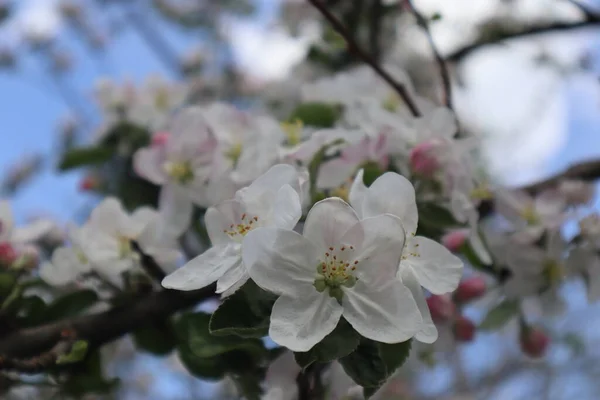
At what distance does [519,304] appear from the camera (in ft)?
2.49

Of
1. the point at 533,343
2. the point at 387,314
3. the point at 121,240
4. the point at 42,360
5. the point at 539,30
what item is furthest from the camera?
the point at 539,30

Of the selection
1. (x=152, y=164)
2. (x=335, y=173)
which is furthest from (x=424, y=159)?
(x=152, y=164)

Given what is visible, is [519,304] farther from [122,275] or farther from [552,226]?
[122,275]

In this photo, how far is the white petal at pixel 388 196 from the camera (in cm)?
46

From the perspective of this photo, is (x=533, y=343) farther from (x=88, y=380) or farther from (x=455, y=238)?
(x=88, y=380)

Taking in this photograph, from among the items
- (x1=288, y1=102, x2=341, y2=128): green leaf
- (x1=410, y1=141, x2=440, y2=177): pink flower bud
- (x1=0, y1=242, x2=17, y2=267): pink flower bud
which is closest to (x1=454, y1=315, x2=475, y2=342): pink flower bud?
(x1=410, y1=141, x2=440, y2=177): pink flower bud

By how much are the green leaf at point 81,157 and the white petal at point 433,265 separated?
0.64m

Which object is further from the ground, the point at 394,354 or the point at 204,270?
the point at 204,270

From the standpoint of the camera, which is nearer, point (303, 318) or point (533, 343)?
point (303, 318)

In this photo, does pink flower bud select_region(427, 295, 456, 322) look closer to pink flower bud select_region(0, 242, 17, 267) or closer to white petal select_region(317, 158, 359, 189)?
white petal select_region(317, 158, 359, 189)

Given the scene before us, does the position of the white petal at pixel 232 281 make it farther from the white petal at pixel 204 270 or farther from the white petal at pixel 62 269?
the white petal at pixel 62 269

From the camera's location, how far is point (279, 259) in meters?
0.42

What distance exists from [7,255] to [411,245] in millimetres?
510

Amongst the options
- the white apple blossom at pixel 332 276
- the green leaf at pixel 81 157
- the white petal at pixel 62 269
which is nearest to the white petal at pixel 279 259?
the white apple blossom at pixel 332 276
